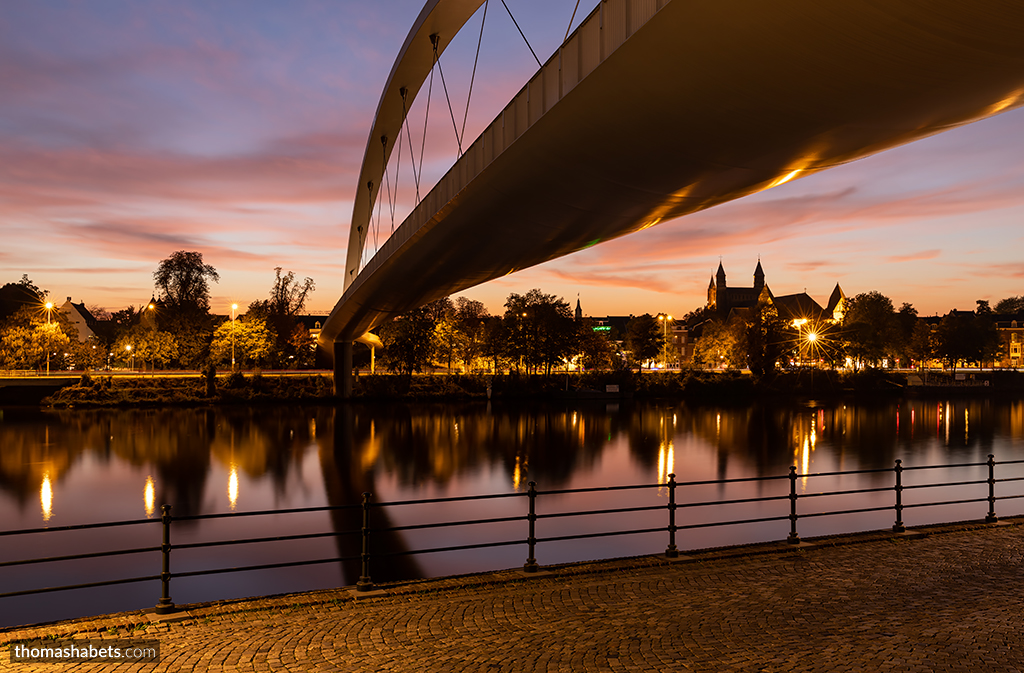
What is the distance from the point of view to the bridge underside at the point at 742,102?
20.0ft

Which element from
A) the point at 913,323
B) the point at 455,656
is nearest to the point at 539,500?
the point at 455,656

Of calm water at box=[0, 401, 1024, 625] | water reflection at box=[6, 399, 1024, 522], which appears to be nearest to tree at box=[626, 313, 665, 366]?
water reflection at box=[6, 399, 1024, 522]

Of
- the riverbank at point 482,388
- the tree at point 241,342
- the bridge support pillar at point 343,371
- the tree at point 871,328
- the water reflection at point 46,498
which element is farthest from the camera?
the tree at point 871,328

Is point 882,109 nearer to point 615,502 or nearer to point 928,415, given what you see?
point 615,502

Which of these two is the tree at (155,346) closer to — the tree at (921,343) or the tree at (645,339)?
the tree at (645,339)

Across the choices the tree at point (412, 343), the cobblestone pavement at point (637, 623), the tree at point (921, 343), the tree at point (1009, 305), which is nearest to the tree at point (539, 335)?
the tree at point (412, 343)

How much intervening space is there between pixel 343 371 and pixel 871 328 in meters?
58.7

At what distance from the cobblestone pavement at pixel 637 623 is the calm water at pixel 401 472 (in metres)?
7.10

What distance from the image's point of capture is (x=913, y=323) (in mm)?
97688

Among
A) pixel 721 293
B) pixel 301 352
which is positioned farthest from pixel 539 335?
pixel 721 293

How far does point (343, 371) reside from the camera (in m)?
53.6

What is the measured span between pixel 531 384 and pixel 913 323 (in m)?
66.7

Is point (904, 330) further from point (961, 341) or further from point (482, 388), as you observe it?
point (482, 388)

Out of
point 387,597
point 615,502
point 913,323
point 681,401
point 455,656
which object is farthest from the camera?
point 913,323
